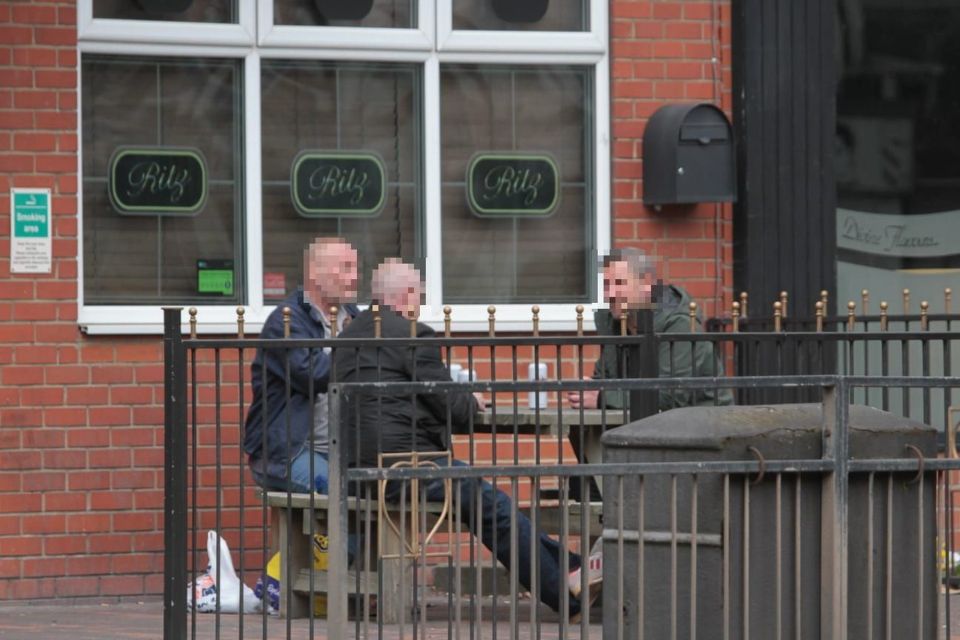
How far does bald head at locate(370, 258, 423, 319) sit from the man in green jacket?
0.83 m

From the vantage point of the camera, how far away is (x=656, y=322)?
7.91 m

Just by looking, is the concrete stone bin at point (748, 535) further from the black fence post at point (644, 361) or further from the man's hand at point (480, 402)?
the man's hand at point (480, 402)

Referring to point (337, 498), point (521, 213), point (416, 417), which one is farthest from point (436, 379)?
point (521, 213)

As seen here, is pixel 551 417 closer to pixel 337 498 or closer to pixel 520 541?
pixel 520 541

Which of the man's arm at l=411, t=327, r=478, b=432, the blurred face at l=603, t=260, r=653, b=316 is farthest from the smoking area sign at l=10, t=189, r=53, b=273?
the blurred face at l=603, t=260, r=653, b=316

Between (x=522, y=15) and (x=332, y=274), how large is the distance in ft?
6.81

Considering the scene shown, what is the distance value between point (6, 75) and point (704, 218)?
11.6ft

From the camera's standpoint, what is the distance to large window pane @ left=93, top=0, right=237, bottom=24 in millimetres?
8727

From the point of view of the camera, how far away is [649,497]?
5535 millimetres

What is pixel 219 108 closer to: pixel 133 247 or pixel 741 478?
pixel 133 247

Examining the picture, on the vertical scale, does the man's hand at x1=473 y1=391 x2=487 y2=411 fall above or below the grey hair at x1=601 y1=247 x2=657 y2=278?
below

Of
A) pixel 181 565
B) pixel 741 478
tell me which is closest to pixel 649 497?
pixel 741 478

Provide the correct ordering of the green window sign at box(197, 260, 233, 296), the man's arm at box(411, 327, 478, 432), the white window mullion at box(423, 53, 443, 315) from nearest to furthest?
the man's arm at box(411, 327, 478, 432) < the green window sign at box(197, 260, 233, 296) < the white window mullion at box(423, 53, 443, 315)

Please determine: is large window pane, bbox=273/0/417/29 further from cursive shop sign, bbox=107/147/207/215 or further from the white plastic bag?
the white plastic bag
